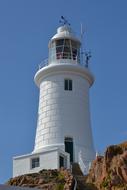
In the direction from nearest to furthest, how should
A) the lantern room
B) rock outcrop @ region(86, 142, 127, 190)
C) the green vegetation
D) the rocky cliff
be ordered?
rock outcrop @ region(86, 142, 127, 190) → the rocky cliff → the green vegetation → the lantern room

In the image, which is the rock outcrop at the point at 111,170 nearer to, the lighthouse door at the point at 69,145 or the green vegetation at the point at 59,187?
the green vegetation at the point at 59,187

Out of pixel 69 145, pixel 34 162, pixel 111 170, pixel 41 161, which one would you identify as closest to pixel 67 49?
pixel 69 145

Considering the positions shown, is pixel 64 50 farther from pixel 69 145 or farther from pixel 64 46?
pixel 69 145

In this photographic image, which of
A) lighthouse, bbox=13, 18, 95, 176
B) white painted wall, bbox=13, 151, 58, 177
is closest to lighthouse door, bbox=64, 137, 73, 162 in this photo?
lighthouse, bbox=13, 18, 95, 176

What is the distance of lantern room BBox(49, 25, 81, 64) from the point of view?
3788 centimetres

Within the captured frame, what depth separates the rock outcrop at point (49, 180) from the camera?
83.5 feet

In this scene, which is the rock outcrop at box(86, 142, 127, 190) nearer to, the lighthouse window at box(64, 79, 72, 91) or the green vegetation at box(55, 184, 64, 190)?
the green vegetation at box(55, 184, 64, 190)

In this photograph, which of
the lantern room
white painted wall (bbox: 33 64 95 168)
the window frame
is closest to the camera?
white painted wall (bbox: 33 64 95 168)

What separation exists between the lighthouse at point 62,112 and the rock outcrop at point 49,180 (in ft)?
12.7

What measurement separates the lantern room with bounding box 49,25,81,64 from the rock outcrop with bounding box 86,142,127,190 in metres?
12.9

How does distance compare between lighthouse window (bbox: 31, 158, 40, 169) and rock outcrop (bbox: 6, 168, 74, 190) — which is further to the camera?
lighthouse window (bbox: 31, 158, 40, 169)

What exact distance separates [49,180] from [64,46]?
13.6 m

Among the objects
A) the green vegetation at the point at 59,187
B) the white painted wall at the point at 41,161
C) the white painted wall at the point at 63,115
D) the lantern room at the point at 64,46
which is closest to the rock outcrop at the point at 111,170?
the green vegetation at the point at 59,187

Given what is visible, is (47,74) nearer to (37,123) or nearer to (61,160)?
(37,123)
